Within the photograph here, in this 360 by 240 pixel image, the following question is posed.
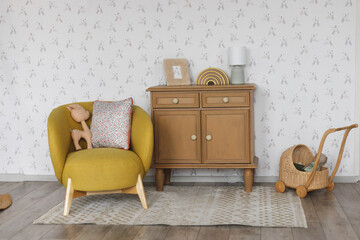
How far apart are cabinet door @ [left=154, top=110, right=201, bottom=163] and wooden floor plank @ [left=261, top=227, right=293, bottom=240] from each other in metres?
1.07

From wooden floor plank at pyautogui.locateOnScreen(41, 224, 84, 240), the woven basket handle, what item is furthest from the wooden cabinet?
wooden floor plank at pyautogui.locateOnScreen(41, 224, 84, 240)

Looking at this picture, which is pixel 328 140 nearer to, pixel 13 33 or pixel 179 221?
pixel 179 221

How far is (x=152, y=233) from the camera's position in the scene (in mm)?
2941

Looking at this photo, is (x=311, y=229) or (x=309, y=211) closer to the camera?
(x=311, y=229)

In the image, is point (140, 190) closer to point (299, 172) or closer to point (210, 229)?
point (210, 229)

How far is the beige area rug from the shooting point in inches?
123

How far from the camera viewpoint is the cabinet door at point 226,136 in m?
3.78

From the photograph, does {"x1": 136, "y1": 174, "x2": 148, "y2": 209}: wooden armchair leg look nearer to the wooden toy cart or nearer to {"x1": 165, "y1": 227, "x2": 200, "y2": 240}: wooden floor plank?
{"x1": 165, "y1": 227, "x2": 200, "y2": 240}: wooden floor plank

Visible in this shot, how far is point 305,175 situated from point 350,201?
371 mm

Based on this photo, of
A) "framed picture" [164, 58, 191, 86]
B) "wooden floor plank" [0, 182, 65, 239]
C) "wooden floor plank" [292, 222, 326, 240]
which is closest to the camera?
"wooden floor plank" [292, 222, 326, 240]

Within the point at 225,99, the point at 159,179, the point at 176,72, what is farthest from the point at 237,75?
the point at 159,179

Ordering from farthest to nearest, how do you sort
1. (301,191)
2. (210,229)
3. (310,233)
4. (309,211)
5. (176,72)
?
(176,72)
(301,191)
(309,211)
(210,229)
(310,233)

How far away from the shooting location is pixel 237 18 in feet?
13.3

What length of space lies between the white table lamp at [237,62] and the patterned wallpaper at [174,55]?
0.17m
